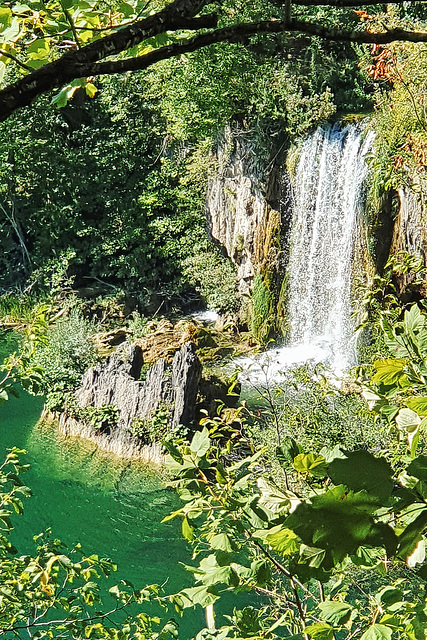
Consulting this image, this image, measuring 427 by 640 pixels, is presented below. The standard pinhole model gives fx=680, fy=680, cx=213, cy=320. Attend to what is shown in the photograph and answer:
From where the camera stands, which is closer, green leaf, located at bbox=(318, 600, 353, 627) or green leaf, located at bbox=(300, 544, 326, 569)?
green leaf, located at bbox=(300, 544, 326, 569)

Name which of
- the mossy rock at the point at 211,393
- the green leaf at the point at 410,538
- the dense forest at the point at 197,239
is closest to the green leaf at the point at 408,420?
the green leaf at the point at 410,538

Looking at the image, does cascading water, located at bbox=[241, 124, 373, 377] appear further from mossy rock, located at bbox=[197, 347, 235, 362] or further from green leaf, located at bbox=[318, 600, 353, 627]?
green leaf, located at bbox=[318, 600, 353, 627]

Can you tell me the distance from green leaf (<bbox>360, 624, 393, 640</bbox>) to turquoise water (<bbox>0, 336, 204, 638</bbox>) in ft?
15.5

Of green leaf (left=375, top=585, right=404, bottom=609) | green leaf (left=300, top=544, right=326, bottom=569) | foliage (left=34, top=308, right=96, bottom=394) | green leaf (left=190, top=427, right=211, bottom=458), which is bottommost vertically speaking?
foliage (left=34, top=308, right=96, bottom=394)

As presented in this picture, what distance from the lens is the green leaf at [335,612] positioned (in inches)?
32.2

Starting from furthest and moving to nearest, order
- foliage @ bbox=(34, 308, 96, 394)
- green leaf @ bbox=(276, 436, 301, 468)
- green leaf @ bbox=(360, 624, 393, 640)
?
foliage @ bbox=(34, 308, 96, 394)
green leaf @ bbox=(276, 436, 301, 468)
green leaf @ bbox=(360, 624, 393, 640)

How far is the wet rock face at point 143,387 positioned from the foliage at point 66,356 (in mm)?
368

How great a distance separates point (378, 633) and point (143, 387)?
7138 mm

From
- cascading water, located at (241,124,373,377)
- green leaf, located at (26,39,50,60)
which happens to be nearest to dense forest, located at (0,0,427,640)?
cascading water, located at (241,124,373,377)

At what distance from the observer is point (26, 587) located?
83.2 inches

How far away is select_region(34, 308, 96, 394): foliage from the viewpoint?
339 inches

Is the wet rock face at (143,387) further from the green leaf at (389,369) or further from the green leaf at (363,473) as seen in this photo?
the green leaf at (363,473)

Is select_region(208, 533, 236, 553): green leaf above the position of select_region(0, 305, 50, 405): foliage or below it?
below

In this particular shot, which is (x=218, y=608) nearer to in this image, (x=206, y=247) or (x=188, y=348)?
(x=188, y=348)
